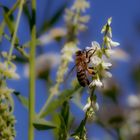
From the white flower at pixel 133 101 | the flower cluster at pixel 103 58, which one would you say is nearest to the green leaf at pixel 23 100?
the white flower at pixel 133 101

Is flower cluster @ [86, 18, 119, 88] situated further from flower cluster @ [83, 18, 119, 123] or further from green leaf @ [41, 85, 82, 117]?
Answer: green leaf @ [41, 85, 82, 117]

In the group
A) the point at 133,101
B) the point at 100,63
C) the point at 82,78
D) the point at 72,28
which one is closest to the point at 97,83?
the point at 100,63

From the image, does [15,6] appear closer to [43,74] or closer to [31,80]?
[31,80]

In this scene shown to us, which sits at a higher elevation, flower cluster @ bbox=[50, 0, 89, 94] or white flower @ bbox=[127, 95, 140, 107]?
flower cluster @ bbox=[50, 0, 89, 94]

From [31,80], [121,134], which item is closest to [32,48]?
[31,80]

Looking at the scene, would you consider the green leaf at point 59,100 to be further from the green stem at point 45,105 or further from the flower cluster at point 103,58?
the flower cluster at point 103,58

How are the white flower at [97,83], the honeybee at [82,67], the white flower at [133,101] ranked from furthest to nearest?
the white flower at [133,101] < the honeybee at [82,67] < the white flower at [97,83]

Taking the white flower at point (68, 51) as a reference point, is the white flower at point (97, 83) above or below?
below

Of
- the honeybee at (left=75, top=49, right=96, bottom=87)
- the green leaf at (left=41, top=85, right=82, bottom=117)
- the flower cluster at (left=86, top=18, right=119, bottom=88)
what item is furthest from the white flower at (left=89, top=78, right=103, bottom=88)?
the green leaf at (left=41, top=85, right=82, bottom=117)
